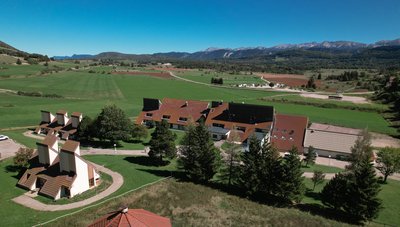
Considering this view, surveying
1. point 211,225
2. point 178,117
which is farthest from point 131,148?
point 211,225

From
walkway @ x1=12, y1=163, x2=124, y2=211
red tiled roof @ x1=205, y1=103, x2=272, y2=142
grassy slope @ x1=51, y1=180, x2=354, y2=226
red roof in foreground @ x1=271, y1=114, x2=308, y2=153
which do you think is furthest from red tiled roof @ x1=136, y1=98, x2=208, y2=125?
walkway @ x1=12, y1=163, x2=124, y2=211

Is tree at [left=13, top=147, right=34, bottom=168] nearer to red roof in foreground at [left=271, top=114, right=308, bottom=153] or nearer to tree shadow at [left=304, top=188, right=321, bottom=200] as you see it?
tree shadow at [left=304, top=188, right=321, bottom=200]

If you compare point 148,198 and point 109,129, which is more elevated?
point 109,129

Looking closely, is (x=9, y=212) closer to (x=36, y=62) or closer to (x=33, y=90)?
(x=33, y=90)

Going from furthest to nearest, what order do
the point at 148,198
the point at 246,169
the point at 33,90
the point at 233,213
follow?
1. the point at 33,90
2. the point at 246,169
3. the point at 148,198
4. the point at 233,213

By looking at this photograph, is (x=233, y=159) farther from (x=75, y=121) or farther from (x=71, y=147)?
(x=75, y=121)

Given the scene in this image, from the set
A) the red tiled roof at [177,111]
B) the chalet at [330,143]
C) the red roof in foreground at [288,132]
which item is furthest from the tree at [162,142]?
the chalet at [330,143]

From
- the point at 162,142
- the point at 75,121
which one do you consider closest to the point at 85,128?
the point at 75,121
